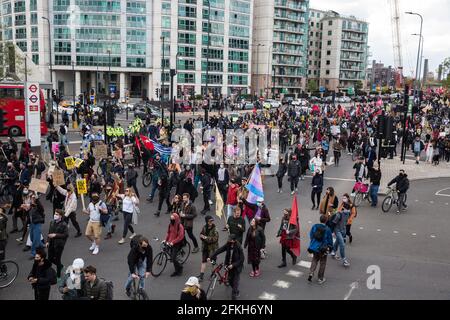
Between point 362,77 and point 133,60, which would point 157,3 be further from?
point 362,77

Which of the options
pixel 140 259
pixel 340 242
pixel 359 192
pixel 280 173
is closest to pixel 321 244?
pixel 340 242

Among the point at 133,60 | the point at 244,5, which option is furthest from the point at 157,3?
the point at 244,5

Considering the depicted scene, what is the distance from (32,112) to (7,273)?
15.9 meters

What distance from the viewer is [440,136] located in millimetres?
28125

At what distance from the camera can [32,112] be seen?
23.5 meters

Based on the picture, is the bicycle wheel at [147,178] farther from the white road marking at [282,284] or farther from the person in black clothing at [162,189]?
the white road marking at [282,284]

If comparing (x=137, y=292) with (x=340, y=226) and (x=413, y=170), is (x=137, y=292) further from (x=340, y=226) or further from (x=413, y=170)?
(x=413, y=170)

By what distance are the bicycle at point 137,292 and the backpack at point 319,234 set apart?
366 cm

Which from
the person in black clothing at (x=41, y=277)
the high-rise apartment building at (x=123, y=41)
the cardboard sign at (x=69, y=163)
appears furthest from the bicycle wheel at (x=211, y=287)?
the high-rise apartment building at (x=123, y=41)

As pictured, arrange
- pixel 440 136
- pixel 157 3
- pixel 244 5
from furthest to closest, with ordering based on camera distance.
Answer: pixel 244 5
pixel 157 3
pixel 440 136

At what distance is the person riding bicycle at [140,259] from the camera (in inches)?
331

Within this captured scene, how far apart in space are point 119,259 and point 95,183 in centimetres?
387

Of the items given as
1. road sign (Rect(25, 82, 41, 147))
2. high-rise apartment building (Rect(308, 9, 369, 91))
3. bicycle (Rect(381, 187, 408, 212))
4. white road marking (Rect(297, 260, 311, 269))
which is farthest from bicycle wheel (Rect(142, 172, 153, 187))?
high-rise apartment building (Rect(308, 9, 369, 91))
